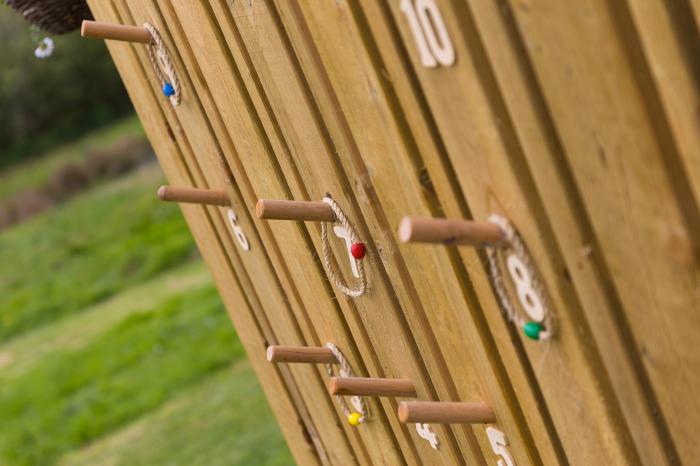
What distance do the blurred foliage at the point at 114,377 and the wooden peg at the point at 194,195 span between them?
17.8 ft

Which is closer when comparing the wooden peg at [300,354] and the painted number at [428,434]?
the painted number at [428,434]

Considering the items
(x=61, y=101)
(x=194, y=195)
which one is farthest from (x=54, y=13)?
→ (x=61, y=101)

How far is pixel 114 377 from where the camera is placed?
331 inches

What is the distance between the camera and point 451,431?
6.33ft

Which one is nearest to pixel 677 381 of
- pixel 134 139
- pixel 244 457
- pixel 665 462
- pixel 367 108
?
pixel 665 462

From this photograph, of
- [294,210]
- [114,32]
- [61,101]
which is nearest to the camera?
[294,210]

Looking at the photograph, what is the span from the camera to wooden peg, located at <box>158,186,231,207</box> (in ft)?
8.05

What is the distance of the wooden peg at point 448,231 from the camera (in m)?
1.24

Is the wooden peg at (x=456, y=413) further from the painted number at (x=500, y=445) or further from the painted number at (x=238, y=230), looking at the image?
the painted number at (x=238, y=230)

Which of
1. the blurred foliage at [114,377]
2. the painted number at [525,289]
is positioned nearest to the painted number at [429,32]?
the painted number at [525,289]

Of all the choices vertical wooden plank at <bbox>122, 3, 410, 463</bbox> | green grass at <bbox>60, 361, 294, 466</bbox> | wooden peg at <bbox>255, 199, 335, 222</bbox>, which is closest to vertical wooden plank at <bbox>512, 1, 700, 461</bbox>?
wooden peg at <bbox>255, 199, 335, 222</bbox>

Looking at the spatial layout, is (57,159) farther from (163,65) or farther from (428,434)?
(428,434)

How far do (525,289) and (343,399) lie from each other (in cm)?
116

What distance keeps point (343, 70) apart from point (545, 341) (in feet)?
1.83
